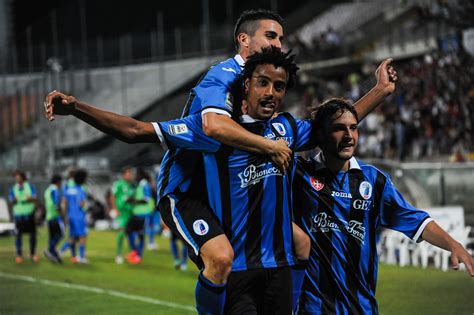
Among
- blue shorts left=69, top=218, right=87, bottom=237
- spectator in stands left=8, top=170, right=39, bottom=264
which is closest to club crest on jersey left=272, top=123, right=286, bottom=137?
blue shorts left=69, top=218, right=87, bottom=237

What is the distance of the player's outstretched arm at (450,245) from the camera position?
5.48 meters

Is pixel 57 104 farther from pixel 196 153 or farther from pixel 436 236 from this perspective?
pixel 436 236

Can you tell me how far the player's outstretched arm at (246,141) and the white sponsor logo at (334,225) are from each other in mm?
663

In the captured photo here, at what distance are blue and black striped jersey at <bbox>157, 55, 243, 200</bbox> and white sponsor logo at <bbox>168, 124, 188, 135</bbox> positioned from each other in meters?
0.13

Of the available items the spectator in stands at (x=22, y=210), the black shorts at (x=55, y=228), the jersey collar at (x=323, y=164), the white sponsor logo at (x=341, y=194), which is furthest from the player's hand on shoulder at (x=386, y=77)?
the spectator in stands at (x=22, y=210)

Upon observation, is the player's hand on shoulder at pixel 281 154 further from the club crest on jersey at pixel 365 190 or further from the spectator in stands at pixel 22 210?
the spectator in stands at pixel 22 210

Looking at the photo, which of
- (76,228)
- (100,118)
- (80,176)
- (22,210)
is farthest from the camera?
(22,210)

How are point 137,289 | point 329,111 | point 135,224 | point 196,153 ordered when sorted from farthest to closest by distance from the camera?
point 135,224 < point 137,289 < point 329,111 < point 196,153

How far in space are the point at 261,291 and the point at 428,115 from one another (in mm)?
21458

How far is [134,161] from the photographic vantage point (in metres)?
35.7

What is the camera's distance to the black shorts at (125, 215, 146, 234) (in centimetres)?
2091

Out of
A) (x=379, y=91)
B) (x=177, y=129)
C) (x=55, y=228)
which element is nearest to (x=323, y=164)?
(x=379, y=91)

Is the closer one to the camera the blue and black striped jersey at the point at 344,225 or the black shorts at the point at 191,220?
the black shorts at the point at 191,220

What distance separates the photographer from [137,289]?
15.3m
